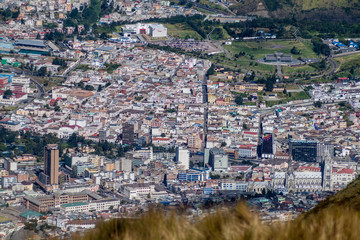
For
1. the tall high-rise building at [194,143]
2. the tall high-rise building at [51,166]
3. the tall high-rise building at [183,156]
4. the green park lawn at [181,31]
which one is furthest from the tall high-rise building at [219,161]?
the green park lawn at [181,31]

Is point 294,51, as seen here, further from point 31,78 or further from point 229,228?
point 229,228

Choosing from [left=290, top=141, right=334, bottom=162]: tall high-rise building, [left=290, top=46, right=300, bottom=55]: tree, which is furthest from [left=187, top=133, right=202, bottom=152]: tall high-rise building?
[left=290, top=46, right=300, bottom=55]: tree

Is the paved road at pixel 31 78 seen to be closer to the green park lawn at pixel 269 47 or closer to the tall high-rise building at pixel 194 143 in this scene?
the tall high-rise building at pixel 194 143

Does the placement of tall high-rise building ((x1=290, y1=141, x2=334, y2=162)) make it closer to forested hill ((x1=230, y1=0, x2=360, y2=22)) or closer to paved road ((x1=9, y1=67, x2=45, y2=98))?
paved road ((x1=9, y1=67, x2=45, y2=98))

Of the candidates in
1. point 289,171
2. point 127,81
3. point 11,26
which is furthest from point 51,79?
point 289,171

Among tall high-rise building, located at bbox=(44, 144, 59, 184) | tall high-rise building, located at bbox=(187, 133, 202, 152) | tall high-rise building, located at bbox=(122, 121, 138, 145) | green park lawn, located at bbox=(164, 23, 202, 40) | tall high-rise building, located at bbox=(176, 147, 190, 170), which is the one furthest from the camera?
green park lawn, located at bbox=(164, 23, 202, 40)

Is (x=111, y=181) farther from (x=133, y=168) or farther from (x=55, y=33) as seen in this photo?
(x=55, y=33)

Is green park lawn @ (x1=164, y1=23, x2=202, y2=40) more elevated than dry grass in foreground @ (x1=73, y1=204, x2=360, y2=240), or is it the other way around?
green park lawn @ (x1=164, y1=23, x2=202, y2=40)
